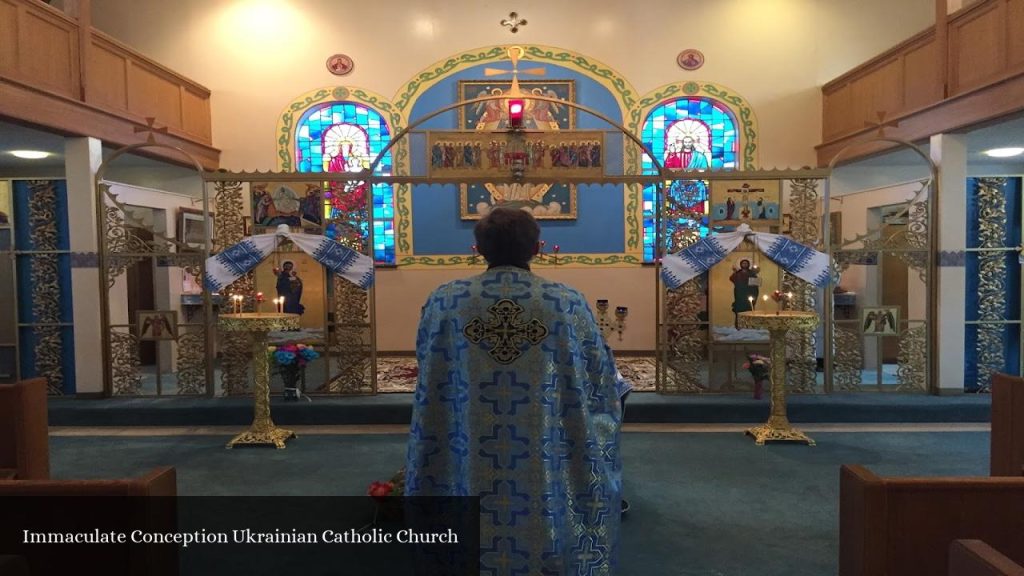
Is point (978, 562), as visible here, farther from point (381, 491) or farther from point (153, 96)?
point (153, 96)

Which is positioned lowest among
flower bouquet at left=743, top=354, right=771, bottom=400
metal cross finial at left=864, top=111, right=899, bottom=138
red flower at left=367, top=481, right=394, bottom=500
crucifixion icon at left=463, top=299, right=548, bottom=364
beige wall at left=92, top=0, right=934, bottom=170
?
red flower at left=367, top=481, right=394, bottom=500

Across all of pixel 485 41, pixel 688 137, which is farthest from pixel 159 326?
pixel 688 137

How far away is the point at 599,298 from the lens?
35.2ft

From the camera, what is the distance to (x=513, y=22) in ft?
34.9

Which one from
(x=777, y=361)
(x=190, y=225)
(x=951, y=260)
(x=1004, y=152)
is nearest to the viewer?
(x=777, y=361)

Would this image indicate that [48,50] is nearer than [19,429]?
No

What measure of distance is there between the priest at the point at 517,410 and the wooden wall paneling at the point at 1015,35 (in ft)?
19.4

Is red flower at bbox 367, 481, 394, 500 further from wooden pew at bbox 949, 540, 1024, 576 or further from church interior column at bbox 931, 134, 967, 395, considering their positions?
church interior column at bbox 931, 134, 967, 395

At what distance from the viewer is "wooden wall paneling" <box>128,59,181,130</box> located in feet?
27.1

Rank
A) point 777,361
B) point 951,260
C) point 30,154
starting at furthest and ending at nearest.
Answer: point 30,154
point 951,260
point 777,361

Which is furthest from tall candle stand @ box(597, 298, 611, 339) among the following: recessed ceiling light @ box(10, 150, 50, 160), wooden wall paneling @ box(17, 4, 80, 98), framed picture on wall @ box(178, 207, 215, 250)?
recessed ceiling light @ box(10, 150, 50, 160)

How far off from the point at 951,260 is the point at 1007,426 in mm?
3768

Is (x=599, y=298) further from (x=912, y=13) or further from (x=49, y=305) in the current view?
(x=49, y=305)

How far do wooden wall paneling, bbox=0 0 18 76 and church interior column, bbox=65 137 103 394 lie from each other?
1106mm
